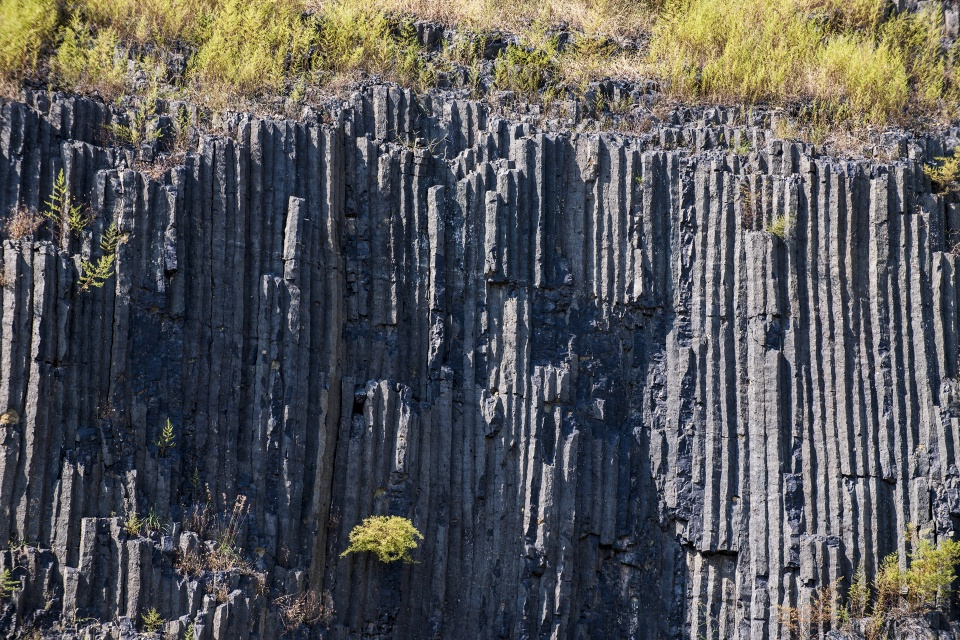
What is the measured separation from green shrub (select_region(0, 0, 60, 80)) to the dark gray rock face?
110cm

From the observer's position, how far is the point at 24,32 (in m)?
12.6

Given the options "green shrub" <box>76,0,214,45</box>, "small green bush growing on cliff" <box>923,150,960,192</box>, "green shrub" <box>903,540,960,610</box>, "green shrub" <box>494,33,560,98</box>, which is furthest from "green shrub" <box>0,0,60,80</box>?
"green shrub" <box>903,540,960,610</box>

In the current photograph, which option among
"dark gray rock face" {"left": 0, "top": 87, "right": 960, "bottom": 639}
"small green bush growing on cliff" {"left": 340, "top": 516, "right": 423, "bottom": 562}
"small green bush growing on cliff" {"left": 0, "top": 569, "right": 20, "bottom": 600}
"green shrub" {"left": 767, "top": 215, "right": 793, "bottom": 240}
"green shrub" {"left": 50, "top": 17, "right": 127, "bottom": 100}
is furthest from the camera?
"green shrub" {"left": 767, "top": 215, "right": 793, "bottom": 240}

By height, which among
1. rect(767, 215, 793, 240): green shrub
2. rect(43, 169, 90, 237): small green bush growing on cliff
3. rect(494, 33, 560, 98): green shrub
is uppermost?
rect(494, 33, 560, 98): green shrub

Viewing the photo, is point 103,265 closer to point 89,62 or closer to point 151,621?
point 89,62

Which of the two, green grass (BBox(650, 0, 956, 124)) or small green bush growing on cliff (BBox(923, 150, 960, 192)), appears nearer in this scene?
small green bush growing on cliff (BBox(923, 150, 960, 192))

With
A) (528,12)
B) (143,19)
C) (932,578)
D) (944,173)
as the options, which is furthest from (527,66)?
(932,578)

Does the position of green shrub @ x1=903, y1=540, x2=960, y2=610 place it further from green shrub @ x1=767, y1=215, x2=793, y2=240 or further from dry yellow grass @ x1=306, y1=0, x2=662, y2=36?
dry yellow grass @ x1=306, y1=0, x2=662, y2=36

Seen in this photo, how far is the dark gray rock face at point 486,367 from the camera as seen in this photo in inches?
423

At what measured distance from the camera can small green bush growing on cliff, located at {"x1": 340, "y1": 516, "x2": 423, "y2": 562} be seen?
1126cm

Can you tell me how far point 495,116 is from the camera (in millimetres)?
13336

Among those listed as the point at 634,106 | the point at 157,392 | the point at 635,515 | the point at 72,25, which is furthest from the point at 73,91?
the point at 635,515

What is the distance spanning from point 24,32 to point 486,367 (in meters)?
6.07

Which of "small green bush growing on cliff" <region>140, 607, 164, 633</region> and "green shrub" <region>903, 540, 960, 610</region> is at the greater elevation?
"green shrub" <region>903, 540, 960, 610</region>
